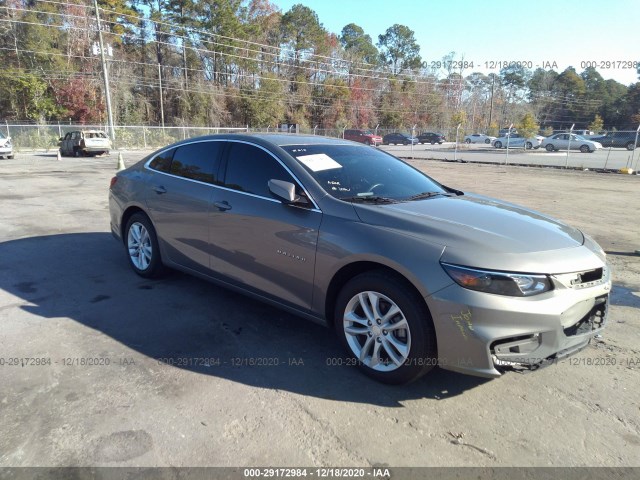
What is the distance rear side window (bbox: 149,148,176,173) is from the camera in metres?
5.00

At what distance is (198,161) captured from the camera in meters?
4.62

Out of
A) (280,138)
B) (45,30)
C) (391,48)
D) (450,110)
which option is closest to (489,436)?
(280,138)

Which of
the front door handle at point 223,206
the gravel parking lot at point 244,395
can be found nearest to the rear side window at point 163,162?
the front door handle at point 223,206

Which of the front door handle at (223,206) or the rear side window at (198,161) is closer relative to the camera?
the front door handle at (223,206)

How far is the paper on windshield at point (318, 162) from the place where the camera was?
12.5 ft

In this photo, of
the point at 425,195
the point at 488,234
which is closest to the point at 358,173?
the point at 425,195

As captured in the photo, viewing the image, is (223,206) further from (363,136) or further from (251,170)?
(363,136)

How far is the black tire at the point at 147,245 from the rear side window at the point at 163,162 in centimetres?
56

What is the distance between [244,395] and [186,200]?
220 centimetres

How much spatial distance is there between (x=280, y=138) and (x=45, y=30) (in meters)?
48.5

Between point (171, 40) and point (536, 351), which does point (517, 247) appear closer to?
point (536, 351)

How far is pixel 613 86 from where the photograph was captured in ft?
296

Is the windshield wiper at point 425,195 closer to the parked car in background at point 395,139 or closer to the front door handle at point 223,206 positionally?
the front door handle at point 223,206

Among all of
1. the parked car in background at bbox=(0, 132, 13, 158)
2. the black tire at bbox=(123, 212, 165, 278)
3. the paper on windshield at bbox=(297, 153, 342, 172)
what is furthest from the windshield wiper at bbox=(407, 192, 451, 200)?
the parked car in background at bbox=(0, 132, 13, 158)
